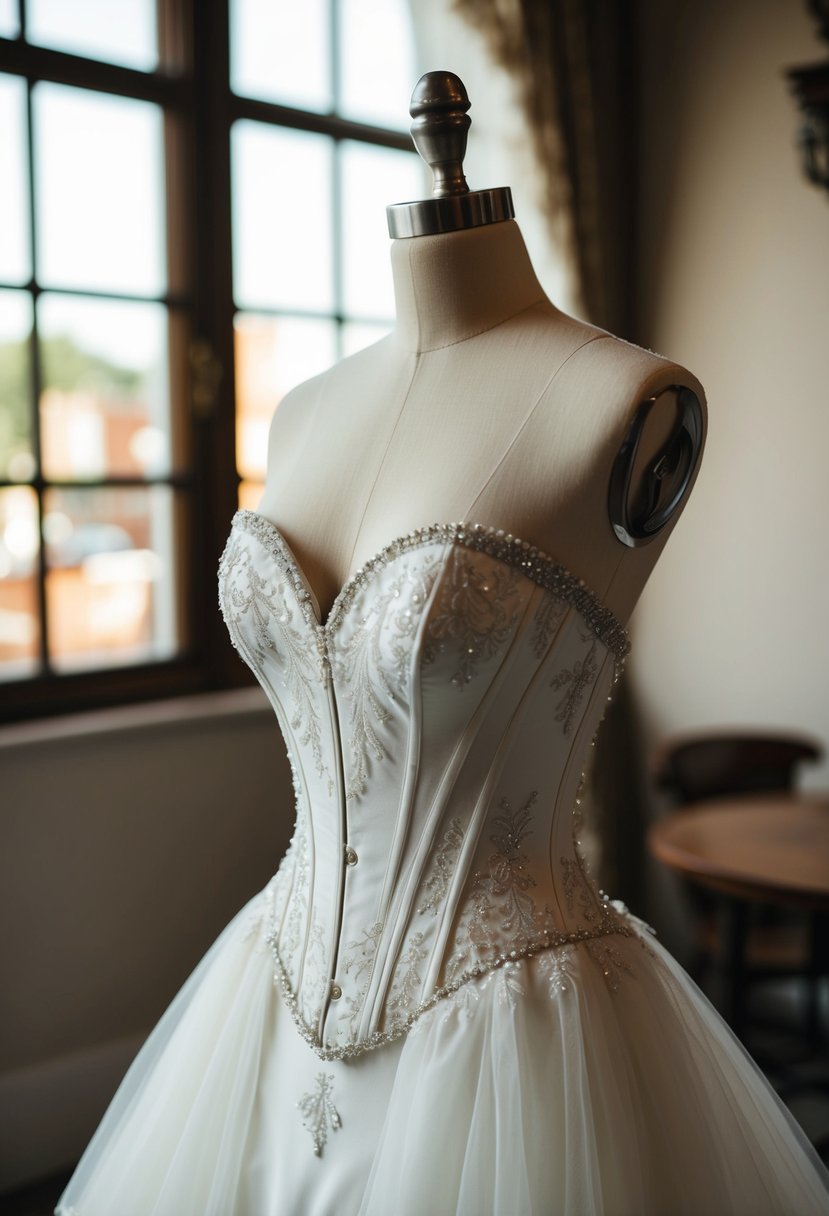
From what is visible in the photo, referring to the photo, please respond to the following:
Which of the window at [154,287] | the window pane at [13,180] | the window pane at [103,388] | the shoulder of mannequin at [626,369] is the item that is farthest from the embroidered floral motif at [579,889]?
the window pane at [13,180]

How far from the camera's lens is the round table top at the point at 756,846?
2.10 metres

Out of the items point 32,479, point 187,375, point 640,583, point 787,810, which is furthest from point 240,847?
point 640,583

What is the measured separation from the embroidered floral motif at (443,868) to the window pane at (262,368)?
1814mm

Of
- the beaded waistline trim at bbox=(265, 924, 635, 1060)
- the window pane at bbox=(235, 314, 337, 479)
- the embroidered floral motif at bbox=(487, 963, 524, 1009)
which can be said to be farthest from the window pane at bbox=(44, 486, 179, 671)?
the embroidered floral motif at bbox=(487, 963, 524, 1009)

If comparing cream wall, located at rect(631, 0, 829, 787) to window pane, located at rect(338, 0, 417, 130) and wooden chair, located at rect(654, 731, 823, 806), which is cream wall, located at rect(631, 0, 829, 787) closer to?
wooden chair, located at rect(654, 731, 823, 806)

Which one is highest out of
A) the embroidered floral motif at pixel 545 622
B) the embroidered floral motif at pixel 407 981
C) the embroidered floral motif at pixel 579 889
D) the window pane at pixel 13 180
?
the window pane at pixel 13 180

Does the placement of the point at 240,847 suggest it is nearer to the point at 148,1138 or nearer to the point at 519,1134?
the point at 148,1138

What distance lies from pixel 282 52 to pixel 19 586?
143 centimetres

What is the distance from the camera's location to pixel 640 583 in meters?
1.10

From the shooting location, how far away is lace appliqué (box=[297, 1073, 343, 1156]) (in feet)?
3.33

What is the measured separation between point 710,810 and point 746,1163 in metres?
1.63

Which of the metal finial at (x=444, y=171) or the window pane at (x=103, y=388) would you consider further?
the window pane at (x=103, y=388)

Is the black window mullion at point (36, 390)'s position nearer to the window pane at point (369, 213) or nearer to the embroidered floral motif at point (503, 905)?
the window pane at point (369, 213)

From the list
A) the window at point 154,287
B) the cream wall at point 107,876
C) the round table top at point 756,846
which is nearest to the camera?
the round table top at point 756,846
